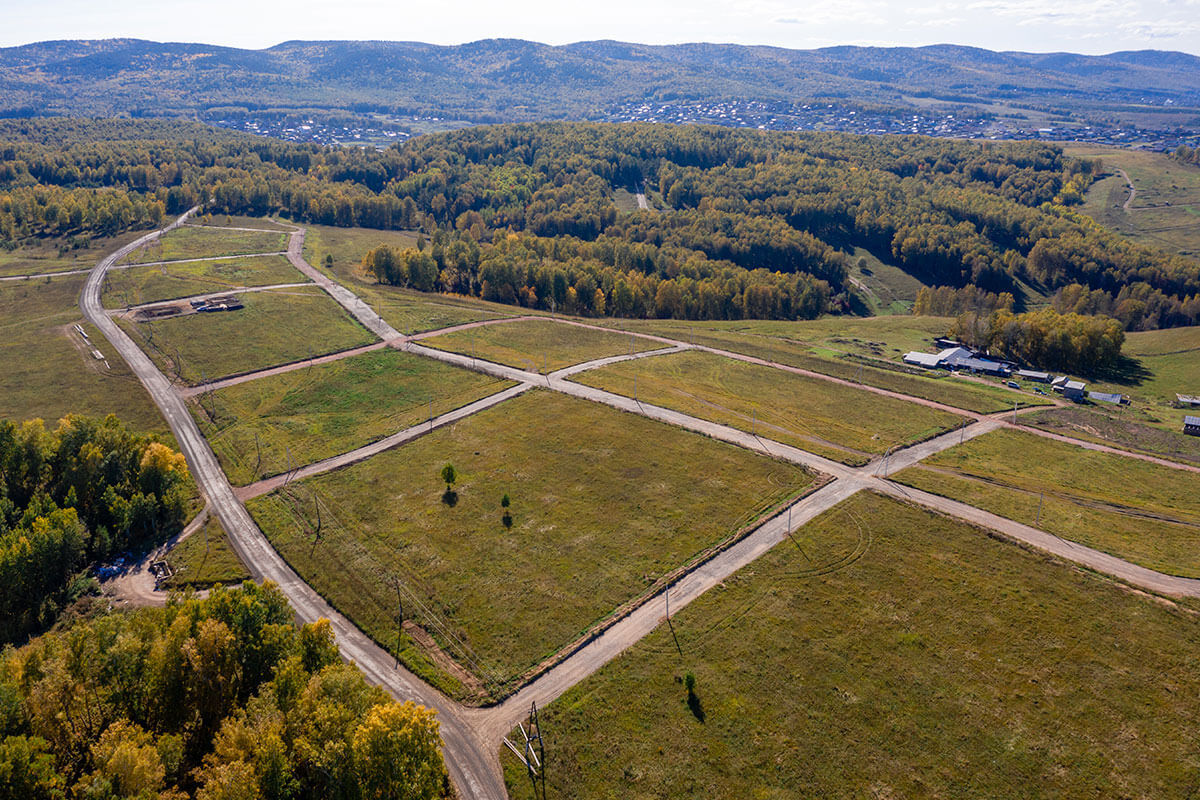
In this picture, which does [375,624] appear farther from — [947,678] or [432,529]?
[947,678]

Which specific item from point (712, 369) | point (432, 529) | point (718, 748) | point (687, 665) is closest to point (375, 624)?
point (432, 529)

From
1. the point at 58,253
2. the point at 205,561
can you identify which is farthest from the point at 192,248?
the point at 205,561

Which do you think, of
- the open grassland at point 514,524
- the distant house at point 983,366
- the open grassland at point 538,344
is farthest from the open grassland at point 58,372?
the distant house at point 983,366

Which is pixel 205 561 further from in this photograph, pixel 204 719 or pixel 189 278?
pixel 189 278

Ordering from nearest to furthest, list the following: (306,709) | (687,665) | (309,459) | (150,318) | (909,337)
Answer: (306,709), (687,665), (309,459), (150,318), (909,337)

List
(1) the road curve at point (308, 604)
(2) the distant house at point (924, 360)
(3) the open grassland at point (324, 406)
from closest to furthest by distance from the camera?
(1) the road curve at point (308, 604), (3) the open grassland at point (324, 406), (2) the distant house at point (924, 360)

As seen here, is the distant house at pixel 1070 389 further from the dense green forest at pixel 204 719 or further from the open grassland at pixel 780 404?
the dense green forest at pixel 204 719

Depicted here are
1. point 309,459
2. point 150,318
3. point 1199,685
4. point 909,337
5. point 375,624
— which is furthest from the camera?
point 909,337
